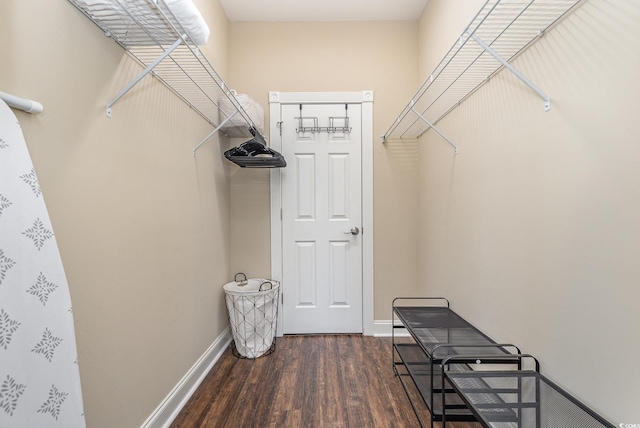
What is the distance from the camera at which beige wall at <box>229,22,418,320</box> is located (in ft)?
8.03

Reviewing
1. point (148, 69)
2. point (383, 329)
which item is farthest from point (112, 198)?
point (383, 329)

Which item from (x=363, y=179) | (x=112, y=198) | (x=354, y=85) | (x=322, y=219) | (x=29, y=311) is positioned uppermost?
(x=354, y=85)

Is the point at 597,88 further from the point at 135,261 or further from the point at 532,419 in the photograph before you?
the point at 135,261

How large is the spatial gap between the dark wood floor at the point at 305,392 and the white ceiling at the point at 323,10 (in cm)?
279

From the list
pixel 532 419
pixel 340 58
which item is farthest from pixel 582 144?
pixel 340 58

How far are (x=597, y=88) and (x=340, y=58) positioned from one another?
6.57 feet

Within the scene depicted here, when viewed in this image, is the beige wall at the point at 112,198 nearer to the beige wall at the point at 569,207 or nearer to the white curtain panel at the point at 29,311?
the white curtain panel at the point at 29,311

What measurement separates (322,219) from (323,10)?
1.77 meters

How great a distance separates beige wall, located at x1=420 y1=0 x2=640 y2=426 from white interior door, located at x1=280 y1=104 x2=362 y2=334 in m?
1.08

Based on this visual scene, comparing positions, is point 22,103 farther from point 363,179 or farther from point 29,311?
point 363,179

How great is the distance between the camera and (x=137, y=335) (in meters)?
1.22

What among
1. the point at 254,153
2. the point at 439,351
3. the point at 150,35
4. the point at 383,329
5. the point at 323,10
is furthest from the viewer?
the point at 383,329

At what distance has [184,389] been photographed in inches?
62.5

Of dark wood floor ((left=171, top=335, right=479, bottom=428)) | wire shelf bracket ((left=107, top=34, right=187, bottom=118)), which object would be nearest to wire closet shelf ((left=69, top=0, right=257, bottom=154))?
wire shelf bracket ((left=107, top=34, right=187, bottom=118))
